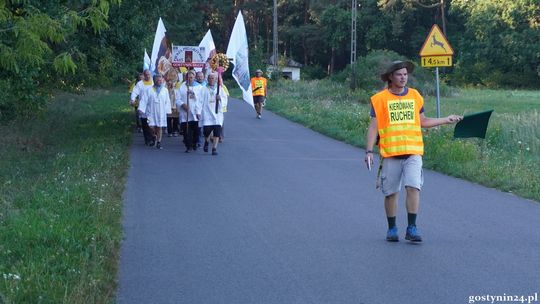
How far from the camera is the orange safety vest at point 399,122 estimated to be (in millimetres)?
8305

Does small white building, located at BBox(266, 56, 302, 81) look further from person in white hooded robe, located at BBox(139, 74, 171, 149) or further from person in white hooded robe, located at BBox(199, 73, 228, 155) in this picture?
person in white hooded robe, located at BBox(199, 73, 228, 155)

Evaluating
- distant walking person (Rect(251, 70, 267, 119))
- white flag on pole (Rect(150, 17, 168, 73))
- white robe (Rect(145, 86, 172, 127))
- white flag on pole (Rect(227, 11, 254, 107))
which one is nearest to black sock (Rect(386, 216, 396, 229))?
white robe (Rect(145, 86, 172, 127))

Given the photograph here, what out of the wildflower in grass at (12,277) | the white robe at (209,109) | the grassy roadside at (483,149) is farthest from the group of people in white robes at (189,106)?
the wildflower in grass at (12,277)

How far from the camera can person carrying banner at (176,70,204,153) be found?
1767 cm

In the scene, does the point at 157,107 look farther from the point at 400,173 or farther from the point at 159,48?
the point at 400,173

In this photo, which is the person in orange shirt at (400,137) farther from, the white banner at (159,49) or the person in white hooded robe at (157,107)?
the white banner at (159,49)

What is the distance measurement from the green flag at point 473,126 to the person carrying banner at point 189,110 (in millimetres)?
9368

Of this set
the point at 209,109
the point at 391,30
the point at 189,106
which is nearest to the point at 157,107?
the point at 189,106

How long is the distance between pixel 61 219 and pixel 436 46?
1095cm

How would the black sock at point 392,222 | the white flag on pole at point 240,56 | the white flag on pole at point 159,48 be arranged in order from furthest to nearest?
the white flag on pole at point 159,48 < the white flag on pole at point 240,56 < the black sock at point 392,222

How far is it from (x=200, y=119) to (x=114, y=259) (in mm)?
10143

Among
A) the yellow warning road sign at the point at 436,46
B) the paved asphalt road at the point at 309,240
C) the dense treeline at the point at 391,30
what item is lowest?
the paved asphalt road at the point at 309,240

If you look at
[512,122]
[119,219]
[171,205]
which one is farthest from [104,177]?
[512,122]

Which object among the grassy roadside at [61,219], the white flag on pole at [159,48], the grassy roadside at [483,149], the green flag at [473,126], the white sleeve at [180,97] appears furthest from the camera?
Result: the white flag on pole at [159,48]
